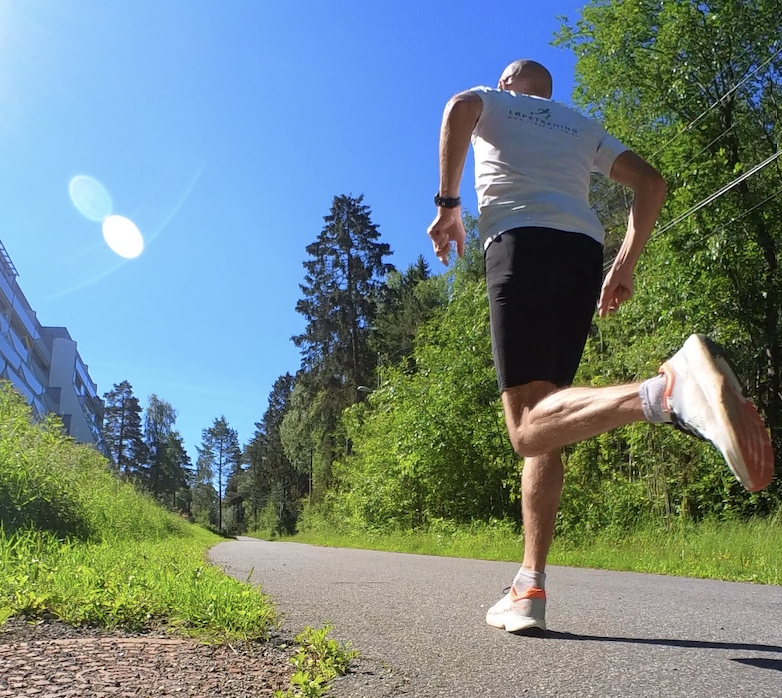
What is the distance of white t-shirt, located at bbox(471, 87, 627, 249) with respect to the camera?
2590mm

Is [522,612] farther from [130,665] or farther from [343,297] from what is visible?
[343,297]

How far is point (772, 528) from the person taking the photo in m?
8.03

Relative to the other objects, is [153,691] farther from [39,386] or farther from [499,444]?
[39,386]

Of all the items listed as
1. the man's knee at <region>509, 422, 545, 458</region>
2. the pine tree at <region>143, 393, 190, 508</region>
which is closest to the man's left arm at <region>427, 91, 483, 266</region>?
the man's knee at <region>509, 422, 545, 458</region>

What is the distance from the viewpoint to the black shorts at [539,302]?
95.2 inches

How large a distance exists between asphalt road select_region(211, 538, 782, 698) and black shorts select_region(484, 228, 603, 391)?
0.89 m

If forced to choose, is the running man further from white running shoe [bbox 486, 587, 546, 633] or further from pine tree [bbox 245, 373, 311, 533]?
pine tree [bbox 245, 373, 311, 533]

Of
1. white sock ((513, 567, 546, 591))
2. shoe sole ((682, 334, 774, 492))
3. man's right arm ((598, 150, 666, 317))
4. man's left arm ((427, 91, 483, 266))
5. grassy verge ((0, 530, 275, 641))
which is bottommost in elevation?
grassy verge ((0, 530, 275, 641))

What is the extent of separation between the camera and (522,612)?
2.40 meters

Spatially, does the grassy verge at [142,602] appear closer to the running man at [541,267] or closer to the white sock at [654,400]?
the running man at [541,267]

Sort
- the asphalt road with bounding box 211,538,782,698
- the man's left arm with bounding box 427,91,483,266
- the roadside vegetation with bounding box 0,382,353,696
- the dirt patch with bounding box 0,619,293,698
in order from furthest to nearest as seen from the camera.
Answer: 1. the man's left arm with bounding box 427,91,483,266
2. the roadside vegetation with bounding box 0,382,353,696
3. the asphalt road with bounding box 211,538,782,698
4. the dirt patch with bounding box 0,619,293,698

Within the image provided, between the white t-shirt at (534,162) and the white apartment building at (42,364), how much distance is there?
29.7m

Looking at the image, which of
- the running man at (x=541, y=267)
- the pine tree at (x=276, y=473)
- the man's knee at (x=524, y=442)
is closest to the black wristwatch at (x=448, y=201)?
the running man at (x=541, y=267)

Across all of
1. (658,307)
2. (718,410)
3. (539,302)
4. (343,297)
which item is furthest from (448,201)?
(343,297)
